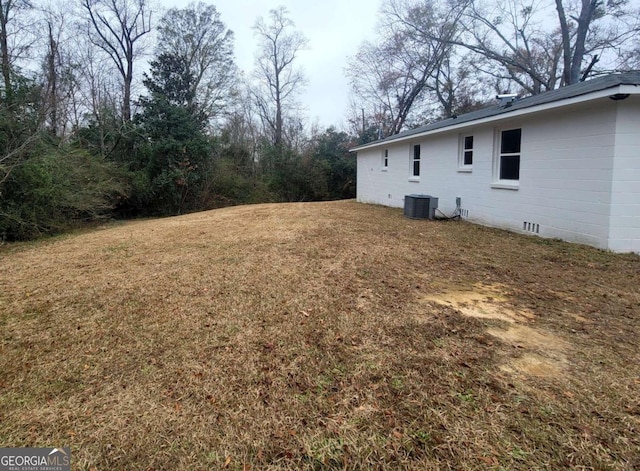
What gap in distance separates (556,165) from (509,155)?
1380 mm

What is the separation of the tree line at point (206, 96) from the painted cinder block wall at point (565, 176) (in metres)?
10.6

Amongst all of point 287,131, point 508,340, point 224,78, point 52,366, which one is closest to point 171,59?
point 224,78

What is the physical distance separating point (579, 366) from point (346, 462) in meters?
1.76

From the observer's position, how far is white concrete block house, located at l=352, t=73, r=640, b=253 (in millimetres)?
5180

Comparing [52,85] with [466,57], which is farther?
[466,57]

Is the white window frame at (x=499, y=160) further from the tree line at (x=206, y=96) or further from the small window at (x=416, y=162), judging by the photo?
the tree line at (x=206, y=96)

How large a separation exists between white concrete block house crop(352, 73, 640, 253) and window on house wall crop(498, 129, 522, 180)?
0.07 feet

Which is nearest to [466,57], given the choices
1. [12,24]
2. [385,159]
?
[385,159]

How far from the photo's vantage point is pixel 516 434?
1.70 metres

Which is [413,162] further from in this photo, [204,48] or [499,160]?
[204,48]

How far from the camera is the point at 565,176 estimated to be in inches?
236

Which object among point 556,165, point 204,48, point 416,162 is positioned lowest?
point 556,165

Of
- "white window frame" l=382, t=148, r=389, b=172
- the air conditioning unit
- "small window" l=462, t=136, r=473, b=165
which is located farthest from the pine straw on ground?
"white window frame" l=382, t=148, r=389, b=172

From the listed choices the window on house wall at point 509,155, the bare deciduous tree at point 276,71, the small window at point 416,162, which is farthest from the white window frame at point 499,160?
the bare deciduous tree at point 276,71
